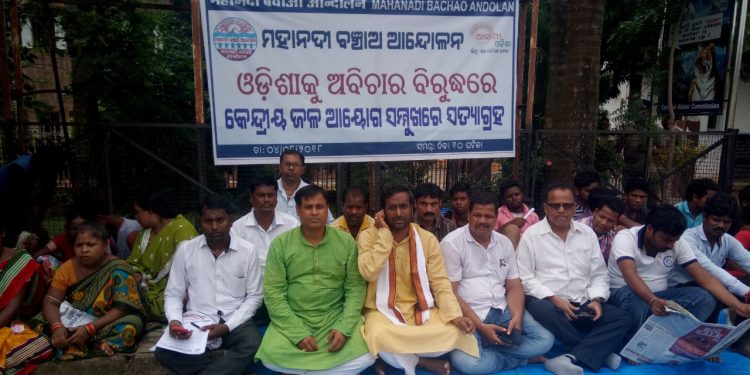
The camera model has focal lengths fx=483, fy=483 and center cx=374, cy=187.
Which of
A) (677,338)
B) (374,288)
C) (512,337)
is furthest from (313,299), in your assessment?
(677,338)

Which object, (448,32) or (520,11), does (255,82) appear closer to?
(448,32)

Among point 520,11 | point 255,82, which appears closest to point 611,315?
point 520,11

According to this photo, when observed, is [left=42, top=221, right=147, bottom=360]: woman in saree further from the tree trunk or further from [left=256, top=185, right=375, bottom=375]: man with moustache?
the tree trunk

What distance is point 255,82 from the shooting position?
4.54 metres

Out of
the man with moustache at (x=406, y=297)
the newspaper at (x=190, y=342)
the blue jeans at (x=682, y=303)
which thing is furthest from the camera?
the blue jeans at (x=682, y=303)

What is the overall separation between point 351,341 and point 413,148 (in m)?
2.33

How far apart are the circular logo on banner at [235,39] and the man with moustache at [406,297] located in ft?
7.32

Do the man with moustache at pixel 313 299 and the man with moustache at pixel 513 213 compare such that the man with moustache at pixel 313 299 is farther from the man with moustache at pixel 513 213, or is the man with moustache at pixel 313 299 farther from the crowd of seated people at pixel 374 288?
the man with moustache at pixel 513 213

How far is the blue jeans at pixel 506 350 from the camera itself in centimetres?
322

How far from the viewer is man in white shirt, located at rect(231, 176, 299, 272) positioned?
3.66 m

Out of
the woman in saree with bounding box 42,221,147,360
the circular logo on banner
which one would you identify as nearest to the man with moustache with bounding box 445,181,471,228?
the circular logo on banner

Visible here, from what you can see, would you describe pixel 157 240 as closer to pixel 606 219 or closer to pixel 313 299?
pixel 313 299

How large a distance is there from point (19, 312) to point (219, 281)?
136 cm

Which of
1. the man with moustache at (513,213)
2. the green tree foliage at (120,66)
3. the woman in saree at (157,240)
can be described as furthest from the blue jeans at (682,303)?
the green tree foliage at (120,66)
